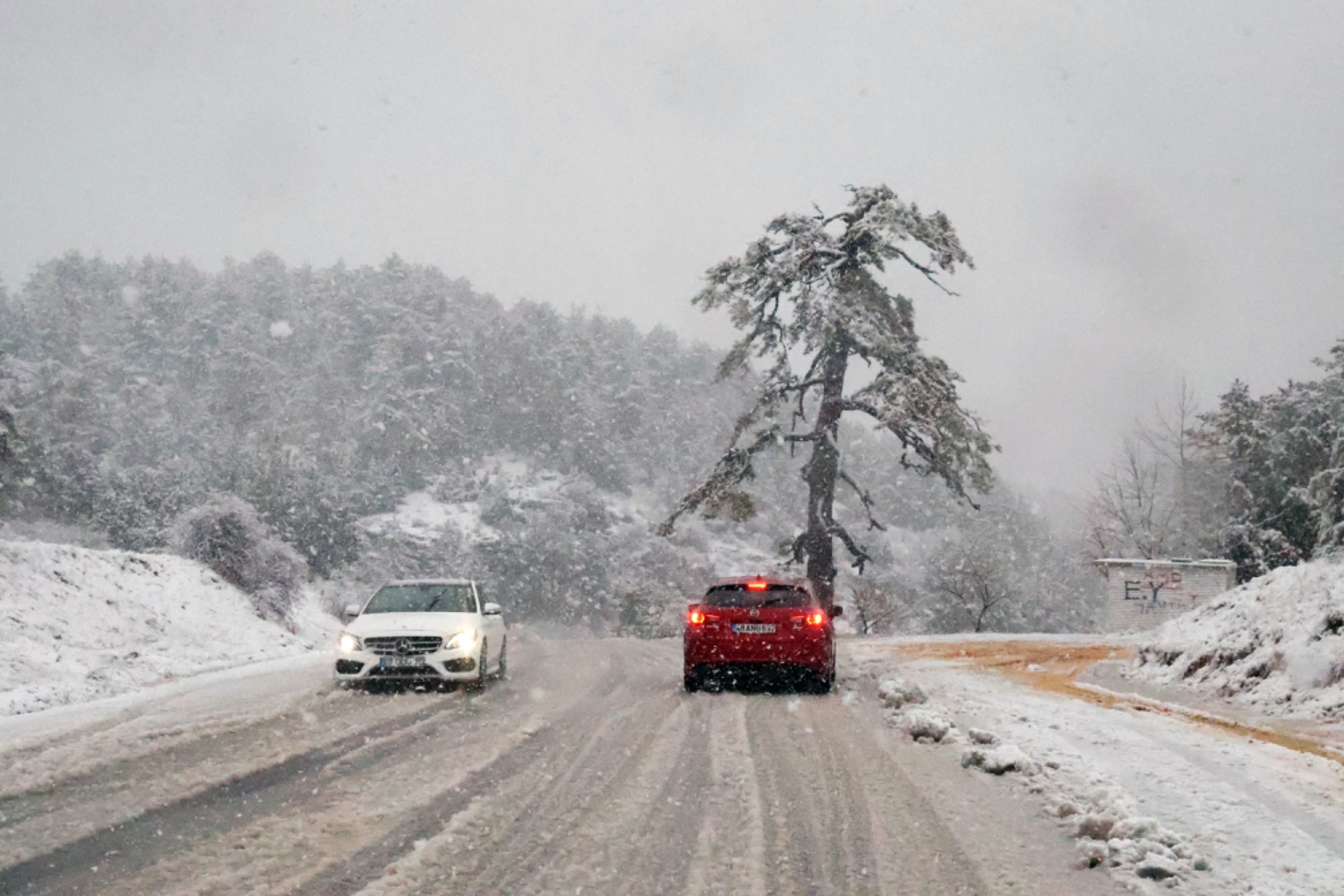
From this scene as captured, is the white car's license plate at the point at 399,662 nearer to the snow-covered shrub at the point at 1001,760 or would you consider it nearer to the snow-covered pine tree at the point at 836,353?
the snow-covered shrub at the point at 1001,760

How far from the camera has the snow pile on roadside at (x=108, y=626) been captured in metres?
12.0

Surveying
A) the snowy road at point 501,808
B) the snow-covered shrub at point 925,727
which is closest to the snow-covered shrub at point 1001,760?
the snowy road at point 501,808

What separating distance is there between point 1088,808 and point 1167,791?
0.85 meters

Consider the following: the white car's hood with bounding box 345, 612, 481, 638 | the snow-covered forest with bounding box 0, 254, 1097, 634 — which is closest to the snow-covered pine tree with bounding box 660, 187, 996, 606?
the white car's hood with bounding box 345, 612, 481, 638

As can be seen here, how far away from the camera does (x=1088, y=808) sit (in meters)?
6.03

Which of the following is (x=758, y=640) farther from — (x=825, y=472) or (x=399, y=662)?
(x=825, y=472)

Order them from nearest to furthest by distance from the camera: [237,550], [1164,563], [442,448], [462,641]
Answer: [462,641] → [237,550] → [1164,563] → [442,448]

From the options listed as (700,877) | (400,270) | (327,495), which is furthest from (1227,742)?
(400,270)

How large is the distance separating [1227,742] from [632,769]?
5.03m

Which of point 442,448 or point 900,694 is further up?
point 442,448

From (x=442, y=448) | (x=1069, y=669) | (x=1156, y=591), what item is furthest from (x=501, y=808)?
(x=442, y=448)

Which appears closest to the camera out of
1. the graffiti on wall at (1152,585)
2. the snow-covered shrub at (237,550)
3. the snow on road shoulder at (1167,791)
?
the snow on road shoulder at (1167,791)

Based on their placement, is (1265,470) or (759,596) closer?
(759,596)

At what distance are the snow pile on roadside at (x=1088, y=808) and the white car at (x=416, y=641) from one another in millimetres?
5405
